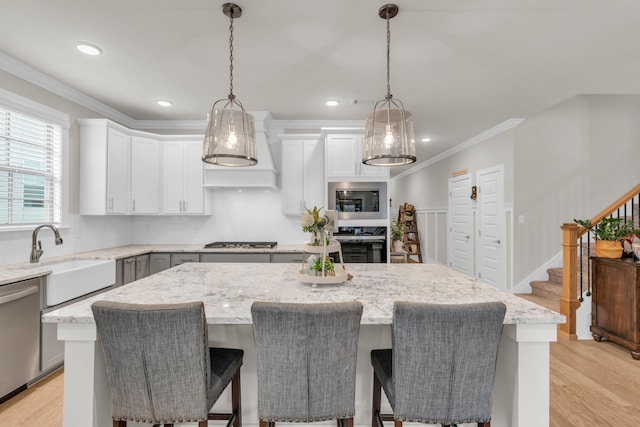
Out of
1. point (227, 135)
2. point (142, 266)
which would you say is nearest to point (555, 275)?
point (227, 135)

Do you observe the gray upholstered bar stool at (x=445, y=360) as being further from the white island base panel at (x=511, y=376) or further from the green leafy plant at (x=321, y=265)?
the green leafy plant at (x=321, y=265)

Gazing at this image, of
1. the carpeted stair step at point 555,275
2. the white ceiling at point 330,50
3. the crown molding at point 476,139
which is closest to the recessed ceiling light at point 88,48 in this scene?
the white ceiling at point 330,50

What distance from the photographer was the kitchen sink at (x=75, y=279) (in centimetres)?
255

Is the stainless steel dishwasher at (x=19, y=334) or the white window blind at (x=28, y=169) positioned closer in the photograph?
the stainless steel dishwasher at (x=19, y=334)

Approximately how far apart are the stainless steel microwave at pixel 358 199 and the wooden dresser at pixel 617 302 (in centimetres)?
235

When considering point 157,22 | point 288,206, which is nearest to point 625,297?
point 288,206

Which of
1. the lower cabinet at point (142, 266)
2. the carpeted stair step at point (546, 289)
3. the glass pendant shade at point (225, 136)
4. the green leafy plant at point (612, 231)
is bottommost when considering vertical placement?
the carpeted stair step at point (546, 289)

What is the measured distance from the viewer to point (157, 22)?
2262mm

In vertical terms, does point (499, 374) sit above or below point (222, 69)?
below

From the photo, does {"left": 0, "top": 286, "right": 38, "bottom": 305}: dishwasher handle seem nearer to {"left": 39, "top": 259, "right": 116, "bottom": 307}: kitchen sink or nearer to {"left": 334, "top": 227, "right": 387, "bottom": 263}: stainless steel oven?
{"left": 39, "top": 259, "right": 116, "bottom": 307}: kitchen sink

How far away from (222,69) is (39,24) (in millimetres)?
1286

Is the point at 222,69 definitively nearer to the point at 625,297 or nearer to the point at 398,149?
the point at 398,149

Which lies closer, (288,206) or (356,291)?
(356,291)

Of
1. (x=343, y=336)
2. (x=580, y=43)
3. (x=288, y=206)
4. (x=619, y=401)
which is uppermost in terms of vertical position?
(x=580, y=43)
